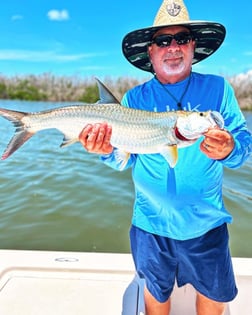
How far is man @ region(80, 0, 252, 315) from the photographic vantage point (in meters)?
1.85

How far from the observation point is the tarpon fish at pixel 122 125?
1.79 meters

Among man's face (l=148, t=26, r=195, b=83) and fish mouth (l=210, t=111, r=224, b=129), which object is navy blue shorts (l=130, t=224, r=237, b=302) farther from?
man's face (l=148, t=26, r=195, b=83)

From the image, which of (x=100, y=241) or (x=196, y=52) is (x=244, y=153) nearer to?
(x=196, y=52)

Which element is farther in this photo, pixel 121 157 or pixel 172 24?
pixel 121 157

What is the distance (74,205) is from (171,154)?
12.8ft

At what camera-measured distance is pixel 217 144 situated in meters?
1.64

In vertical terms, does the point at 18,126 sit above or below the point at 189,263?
above

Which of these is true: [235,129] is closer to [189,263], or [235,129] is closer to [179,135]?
[179,135]

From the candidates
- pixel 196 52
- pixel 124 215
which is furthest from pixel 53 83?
pixel 196 52

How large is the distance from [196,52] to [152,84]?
498 millimetres

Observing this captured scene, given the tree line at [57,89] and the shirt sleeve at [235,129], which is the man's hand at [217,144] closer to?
the shirt sleeve at [235,129]

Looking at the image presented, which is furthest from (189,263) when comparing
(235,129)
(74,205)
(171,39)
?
(74,205)

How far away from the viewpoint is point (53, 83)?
124 ft

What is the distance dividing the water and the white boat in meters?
1.55
